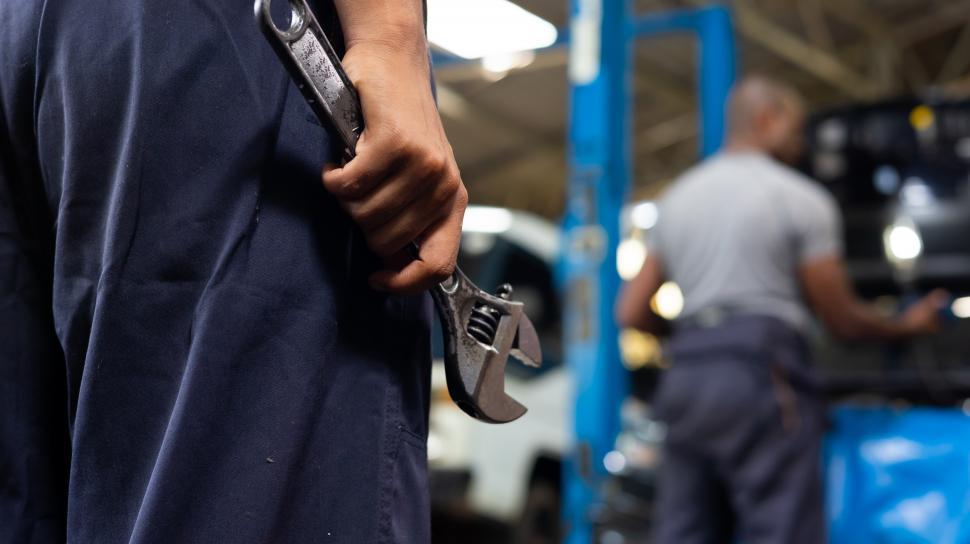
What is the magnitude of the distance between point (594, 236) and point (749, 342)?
3.47 feet

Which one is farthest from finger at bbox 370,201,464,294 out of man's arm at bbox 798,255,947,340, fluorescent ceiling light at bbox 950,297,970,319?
fluorescent ceiling light at bbox 950,297,970,319

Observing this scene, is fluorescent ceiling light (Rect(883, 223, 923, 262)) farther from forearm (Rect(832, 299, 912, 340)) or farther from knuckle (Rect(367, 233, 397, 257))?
knuckle (Rect(367, 233, 397, 257))

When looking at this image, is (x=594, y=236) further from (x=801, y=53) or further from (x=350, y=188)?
(x=801, y=53)

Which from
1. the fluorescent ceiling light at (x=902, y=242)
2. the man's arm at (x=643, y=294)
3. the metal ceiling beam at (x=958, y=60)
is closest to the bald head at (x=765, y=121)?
the man's arm at (x=643, y=294)

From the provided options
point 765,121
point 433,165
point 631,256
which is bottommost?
point 433,165

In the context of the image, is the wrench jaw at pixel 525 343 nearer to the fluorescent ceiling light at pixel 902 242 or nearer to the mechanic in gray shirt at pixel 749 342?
the mechanic in gray shirt at pixel 749 342

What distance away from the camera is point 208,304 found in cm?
73

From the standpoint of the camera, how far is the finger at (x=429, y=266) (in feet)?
2.54

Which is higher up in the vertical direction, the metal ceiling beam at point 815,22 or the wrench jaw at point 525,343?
the metal ceiling beam at point 815,22

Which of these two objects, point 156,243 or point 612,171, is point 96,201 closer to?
point 156,243

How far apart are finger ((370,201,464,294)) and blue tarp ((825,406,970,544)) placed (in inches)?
84.0

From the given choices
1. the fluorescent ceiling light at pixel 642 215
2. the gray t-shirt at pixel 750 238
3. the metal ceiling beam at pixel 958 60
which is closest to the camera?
the gray t-shirt at pixel 750 238

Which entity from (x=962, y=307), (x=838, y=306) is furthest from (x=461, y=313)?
(x=962, y=307)

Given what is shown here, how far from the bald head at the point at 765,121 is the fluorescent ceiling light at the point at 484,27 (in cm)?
587
